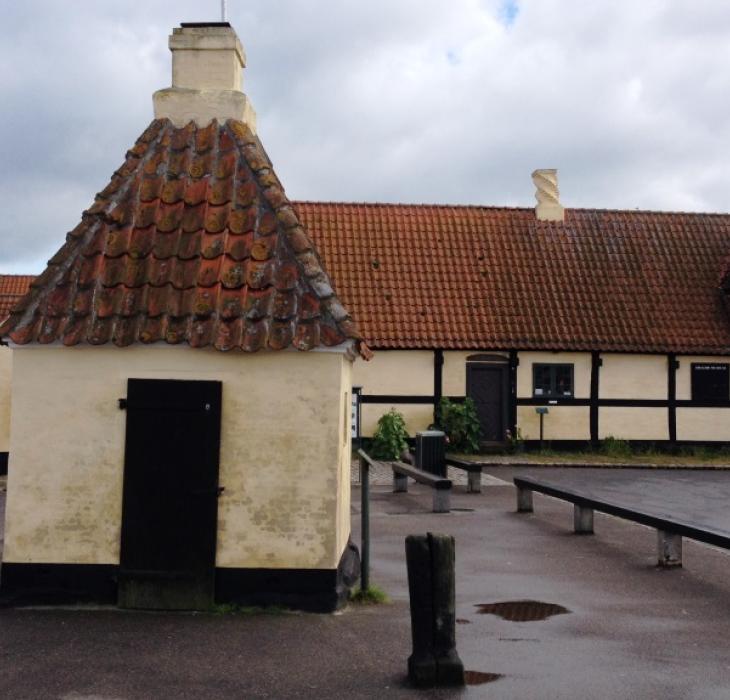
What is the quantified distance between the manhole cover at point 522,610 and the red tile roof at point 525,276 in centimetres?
1495

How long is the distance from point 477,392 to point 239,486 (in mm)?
16886

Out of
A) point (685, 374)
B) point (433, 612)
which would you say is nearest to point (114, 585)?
point (433, 612)

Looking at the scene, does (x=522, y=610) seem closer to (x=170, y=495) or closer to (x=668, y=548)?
(x=668, y=548)

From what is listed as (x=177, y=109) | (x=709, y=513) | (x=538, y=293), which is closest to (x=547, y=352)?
(x=538, y=293)

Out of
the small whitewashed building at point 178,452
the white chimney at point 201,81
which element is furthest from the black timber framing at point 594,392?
the small whitewashed building at point 178,452

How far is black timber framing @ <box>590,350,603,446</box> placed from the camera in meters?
23.9

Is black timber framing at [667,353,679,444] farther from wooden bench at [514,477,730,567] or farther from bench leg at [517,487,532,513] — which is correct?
wooden bench at [514,477,730,567]

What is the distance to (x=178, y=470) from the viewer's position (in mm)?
7332

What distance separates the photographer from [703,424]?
2436 cm

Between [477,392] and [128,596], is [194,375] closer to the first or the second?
[128,596]

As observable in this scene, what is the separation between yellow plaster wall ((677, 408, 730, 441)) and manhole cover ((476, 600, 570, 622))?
17208mm

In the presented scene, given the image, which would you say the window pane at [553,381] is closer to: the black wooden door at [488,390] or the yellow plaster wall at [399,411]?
the black wooden door at [488,390]

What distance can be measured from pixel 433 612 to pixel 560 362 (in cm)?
1858

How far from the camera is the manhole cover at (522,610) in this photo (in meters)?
7.63
